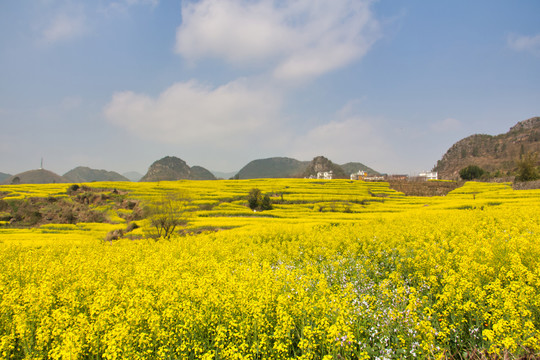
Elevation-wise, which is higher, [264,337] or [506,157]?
[506,157]

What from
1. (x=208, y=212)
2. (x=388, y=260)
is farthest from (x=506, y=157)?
(x=388, y=260)

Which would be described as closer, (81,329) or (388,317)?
(81,329)

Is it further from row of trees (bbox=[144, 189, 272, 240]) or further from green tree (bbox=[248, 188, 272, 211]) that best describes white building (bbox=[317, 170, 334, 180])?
row of trees (bbox=[144, 189, 272, 240])

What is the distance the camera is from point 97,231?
32062 millimetres

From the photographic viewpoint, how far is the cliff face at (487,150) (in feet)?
441

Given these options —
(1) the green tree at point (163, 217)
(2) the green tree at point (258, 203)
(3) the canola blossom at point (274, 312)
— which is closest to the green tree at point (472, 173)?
(2) the green tree at point (258, 203)

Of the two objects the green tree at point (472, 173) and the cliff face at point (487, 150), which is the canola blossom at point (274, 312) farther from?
the cliff face at point (487, 150)

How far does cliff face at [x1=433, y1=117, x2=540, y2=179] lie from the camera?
134500mm

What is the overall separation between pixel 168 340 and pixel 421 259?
285 inches

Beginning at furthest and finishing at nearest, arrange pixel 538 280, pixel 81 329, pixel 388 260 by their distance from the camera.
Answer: pixel 388 260 → pixel 538 280 → pixel 81 329

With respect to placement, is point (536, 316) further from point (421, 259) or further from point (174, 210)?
point (174, 210)

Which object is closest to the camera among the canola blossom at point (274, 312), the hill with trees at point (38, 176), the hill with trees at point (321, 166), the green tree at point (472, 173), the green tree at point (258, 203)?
the canola blossom at point (274, 312)

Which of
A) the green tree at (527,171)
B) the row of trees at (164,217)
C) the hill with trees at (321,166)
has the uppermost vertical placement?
the hill with trees at (321,166)

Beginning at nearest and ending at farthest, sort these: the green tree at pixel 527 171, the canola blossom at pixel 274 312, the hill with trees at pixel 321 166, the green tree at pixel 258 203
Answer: the canola blossom at pixel 274 312
the green tree at pixel 258 203
the green tree at pixel 527 171
the hill with trees at pixel 321 166
